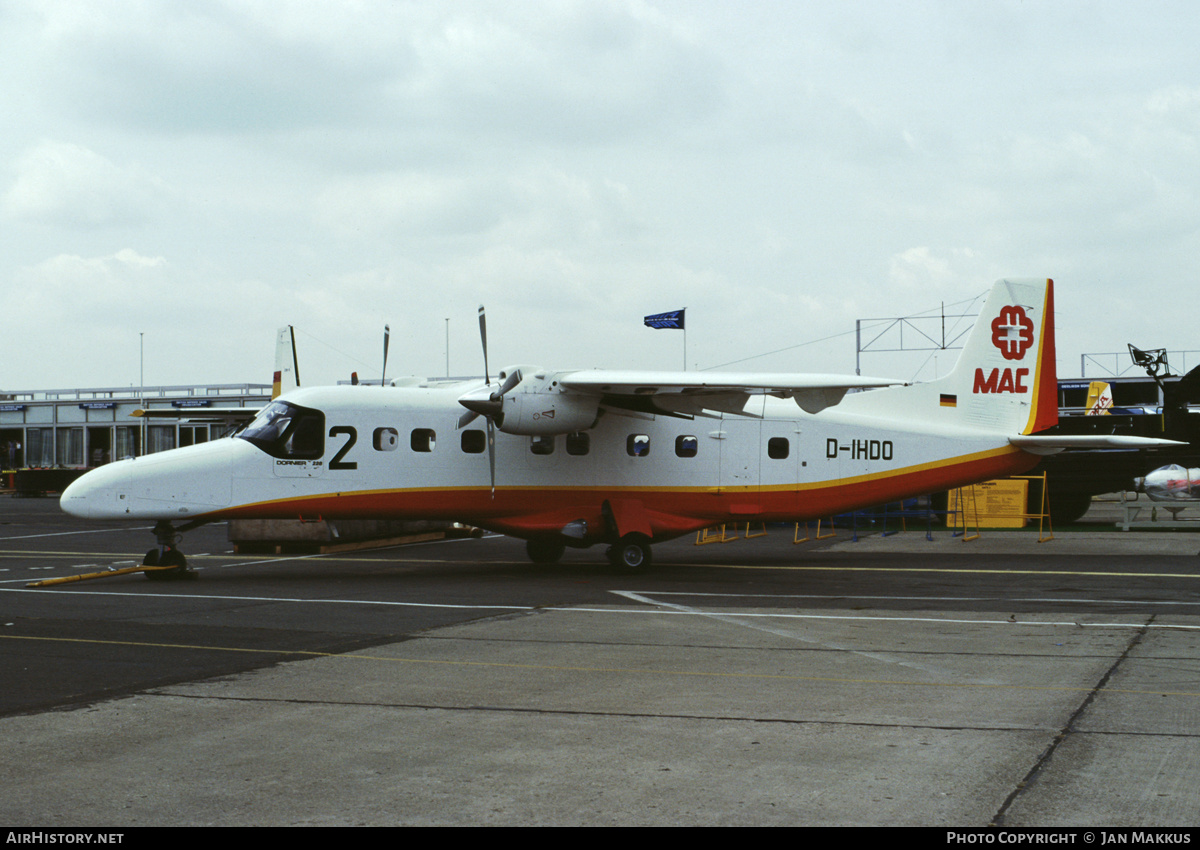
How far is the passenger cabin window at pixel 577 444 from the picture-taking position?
1758cm

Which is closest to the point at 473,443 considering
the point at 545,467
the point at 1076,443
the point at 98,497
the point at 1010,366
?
the point at 545,467

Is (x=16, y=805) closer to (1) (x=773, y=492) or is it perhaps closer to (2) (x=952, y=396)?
(1) (x=773, y=492)

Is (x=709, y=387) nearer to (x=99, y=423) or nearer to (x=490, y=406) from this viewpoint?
(x=490, y=406)

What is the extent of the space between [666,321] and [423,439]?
13.9 metres

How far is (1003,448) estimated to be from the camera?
18891 mm

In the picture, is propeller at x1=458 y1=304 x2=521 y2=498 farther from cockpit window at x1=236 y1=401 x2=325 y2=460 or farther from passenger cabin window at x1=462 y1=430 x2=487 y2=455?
cockpit window at x1=236 y1=401 x2=325 y2=460

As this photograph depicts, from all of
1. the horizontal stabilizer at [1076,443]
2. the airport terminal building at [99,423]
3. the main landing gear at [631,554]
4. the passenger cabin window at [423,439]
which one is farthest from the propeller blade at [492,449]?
the airport terminal building at [99,423]

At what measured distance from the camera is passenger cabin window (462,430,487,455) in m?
17.3

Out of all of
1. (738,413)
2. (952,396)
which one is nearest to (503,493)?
(738,413)

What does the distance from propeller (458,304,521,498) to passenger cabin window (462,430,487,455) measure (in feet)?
0.34

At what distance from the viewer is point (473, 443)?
17.4 metres

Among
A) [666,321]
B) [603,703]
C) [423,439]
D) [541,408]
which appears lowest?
[603,703]

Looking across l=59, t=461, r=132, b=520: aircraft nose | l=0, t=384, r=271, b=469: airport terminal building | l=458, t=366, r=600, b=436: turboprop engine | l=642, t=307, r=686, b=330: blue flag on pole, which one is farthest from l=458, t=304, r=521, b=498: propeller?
l=0, t=384, r=271, b=469: airport terminal building

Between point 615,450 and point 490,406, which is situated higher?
point 490,406
